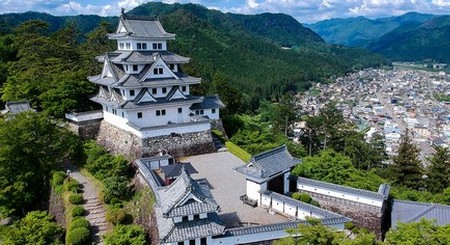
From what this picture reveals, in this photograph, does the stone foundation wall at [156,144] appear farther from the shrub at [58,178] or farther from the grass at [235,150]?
the shrub at [58,178]

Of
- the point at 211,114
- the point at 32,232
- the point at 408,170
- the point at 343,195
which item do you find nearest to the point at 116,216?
the point at 32,232

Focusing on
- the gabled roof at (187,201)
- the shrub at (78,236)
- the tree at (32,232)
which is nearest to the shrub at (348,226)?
the gabled roof at (187,201)

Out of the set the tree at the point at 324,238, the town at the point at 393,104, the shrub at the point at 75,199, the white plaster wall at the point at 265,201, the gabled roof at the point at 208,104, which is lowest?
the town at the point at 393,104

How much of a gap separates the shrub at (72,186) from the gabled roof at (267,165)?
10.2 meters

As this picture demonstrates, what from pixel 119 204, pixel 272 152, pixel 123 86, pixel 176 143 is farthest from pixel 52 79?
pixel 272 152

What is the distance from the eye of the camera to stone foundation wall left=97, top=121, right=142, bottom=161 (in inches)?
988

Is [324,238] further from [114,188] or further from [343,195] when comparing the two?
[114,188]

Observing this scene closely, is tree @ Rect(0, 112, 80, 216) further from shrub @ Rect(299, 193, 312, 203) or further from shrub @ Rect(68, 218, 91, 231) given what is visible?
shrub @ Rect(299, 193, 312, 203)

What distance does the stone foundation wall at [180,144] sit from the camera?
2492 cm

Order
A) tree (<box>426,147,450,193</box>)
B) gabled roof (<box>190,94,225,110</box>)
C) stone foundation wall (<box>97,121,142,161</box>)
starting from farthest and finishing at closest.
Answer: gabled roof (<box>190,94,225,110</box>)
tree (<box>426,147,450,193</box>)
stone foundation wall (<box>97,121,142,161</box>)

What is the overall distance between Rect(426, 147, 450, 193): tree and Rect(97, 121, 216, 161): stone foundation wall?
62.1ft

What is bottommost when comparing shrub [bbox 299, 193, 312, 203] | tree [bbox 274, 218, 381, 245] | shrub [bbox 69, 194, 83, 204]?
shrub [bbox 69, 194, 83, 204]

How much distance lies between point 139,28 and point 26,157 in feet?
42.7

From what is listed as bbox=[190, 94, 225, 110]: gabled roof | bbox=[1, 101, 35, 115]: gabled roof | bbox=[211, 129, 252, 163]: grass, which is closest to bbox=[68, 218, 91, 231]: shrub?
bbox=[211, 129, 252, 163]: grass
